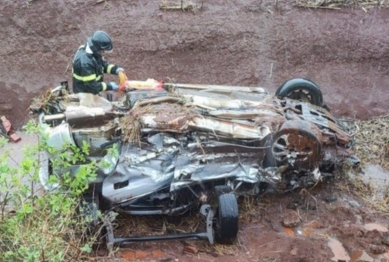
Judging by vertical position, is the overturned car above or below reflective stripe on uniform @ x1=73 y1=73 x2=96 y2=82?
below

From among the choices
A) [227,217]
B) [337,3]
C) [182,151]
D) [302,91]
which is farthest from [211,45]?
[227,217]

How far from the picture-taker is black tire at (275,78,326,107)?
8.91 meters

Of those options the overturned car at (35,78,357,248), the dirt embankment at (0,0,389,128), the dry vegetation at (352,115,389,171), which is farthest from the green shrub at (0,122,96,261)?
the dirt embankment at (0,0,389,128)

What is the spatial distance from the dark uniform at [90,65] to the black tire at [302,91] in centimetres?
270

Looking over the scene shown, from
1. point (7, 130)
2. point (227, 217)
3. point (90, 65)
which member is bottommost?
point (227, 217)

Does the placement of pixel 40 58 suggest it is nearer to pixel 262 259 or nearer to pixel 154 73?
pixel 154 73

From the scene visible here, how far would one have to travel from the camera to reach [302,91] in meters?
8.98

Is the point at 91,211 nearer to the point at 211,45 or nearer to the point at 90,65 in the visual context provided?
the point at 90,65

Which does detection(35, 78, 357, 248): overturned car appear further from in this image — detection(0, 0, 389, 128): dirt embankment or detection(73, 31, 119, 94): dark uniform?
detection(0, 0, 389, 128): dirt embankment

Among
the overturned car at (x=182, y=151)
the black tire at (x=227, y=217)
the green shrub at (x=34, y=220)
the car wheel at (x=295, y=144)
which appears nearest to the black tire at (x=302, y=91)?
the overturned car at (x=182, y=151)

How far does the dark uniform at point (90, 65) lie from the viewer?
854 centimetres

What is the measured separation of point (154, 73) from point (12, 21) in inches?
129

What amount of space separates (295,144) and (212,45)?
532cm

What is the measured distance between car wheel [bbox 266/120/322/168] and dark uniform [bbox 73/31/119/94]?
9.17 ft
